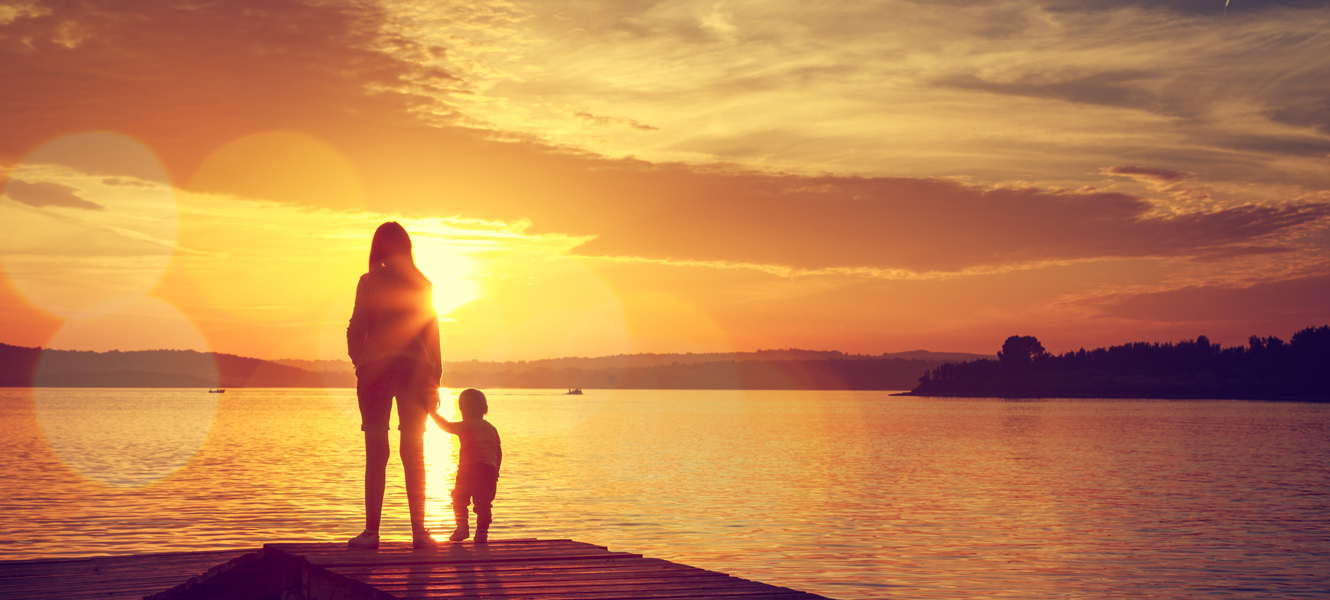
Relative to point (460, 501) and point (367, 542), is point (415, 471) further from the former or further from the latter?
point (460, 501)

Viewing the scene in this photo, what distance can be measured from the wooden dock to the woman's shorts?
1.46m

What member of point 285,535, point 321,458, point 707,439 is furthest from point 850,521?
point 707,439

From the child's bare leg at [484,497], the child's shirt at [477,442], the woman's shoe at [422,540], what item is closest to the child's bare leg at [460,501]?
the child's bare leg at [484,497]

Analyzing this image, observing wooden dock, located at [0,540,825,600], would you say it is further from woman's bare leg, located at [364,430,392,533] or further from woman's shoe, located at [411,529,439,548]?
woman's bare leg, located at [364,430,392,533]

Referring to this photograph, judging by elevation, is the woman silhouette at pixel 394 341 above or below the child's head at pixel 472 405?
above

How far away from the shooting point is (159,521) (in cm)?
2920

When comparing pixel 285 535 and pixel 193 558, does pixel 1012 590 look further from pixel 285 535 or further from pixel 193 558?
pixel 285 535

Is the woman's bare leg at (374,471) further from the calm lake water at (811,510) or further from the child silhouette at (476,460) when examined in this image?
the calm lake water at (811,510)

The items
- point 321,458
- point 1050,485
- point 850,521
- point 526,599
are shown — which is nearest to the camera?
point 526,599

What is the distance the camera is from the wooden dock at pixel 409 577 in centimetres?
891

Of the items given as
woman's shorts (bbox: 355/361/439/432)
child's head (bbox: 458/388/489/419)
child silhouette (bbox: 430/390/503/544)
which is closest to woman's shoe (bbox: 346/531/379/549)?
woman's shorts (bbox: 355/361/439/432)

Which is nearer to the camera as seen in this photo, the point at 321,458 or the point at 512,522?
the point at 512,522

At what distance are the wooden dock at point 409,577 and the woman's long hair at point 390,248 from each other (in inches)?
121

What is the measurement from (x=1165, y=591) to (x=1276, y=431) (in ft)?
354
